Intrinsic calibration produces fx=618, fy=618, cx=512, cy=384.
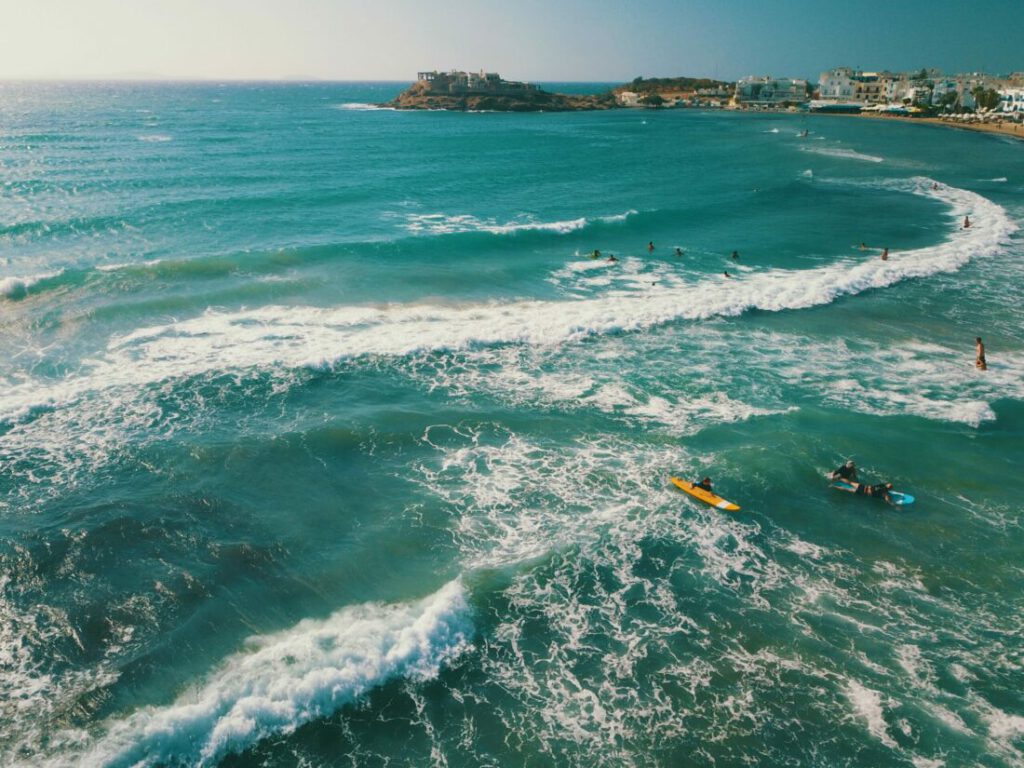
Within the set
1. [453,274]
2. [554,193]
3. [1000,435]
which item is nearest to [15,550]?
[453,274]

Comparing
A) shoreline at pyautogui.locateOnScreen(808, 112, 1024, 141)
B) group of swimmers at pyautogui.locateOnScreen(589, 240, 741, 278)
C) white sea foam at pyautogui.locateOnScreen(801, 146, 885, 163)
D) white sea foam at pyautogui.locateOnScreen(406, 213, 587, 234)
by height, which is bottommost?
group of swimmers at pyautogui.locateOnScreen(589, 240, 741, 278)

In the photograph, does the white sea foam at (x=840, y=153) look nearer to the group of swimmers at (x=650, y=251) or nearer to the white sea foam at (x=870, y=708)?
the group of swimmers at (x=650, y=251)

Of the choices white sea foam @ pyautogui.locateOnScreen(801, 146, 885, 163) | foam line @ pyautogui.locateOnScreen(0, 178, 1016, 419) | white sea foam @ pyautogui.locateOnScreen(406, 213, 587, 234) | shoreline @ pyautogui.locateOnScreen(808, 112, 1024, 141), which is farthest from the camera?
shoreline @ pyautogui.locateOnScreen(808, 112, 1024, 141)

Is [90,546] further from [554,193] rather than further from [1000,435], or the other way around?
[554,193]

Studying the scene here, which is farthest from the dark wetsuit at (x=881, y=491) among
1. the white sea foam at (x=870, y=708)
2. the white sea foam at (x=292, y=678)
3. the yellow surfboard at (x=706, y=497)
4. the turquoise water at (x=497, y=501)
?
the white sea foam at (x=292, y=678)

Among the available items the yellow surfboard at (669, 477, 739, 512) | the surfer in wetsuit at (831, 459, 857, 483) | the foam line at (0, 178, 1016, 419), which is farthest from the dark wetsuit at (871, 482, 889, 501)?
the foam line at (0, 178, 1016, 419)

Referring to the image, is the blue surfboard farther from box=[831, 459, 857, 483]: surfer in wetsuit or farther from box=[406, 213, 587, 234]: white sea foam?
box=[406, 213, 587, 234]: white sea foam
